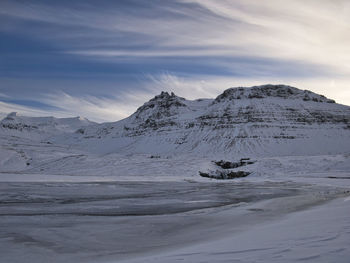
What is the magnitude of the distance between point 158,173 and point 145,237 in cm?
3012

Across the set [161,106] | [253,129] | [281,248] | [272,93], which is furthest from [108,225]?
[161,106]

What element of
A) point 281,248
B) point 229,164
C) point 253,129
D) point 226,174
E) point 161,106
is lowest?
point 226,174

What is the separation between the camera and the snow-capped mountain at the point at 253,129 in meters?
92.6

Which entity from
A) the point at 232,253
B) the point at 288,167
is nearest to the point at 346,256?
the point at 232,253

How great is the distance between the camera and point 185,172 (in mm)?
38875

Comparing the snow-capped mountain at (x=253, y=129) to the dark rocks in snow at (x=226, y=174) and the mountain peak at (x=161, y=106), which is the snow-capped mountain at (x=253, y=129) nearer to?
the mountain peak at (x=161, y=106)

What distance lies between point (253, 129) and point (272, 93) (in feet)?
114

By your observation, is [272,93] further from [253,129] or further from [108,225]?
[108,225]

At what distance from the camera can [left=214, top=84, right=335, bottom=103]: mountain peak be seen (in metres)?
127

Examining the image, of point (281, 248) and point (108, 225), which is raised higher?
point (281, 248)

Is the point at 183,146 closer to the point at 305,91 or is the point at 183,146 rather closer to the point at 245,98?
the point at 245,98

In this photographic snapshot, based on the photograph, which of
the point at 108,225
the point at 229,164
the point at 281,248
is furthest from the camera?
the point at 229,164

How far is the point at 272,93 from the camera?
424 feet

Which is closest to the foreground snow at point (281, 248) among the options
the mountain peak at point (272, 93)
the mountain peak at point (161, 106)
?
the mountain peak at point (272, 93)
